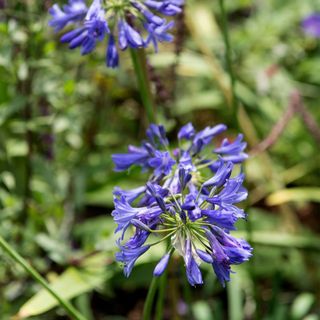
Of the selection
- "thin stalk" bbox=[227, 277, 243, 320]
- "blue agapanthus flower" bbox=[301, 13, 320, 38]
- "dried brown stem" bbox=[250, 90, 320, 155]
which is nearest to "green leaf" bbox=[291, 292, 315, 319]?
"thin stalk" bbox=[227, 277, 243, 320]

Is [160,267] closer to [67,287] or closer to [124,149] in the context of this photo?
[67,287]

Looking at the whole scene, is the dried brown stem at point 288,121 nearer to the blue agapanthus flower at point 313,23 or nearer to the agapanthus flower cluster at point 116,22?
the agapanthus flower cluster at point 116,22

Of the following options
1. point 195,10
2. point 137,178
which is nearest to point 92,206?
point 137,178

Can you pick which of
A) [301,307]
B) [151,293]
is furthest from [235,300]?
[151,293]

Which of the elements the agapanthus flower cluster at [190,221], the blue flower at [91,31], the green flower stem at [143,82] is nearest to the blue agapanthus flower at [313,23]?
the green flower stem at [143,82]

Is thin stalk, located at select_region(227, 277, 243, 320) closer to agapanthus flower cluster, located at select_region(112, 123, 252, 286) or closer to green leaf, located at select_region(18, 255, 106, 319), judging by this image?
green leaf, located at select_region(18, 255, 106, 319)
